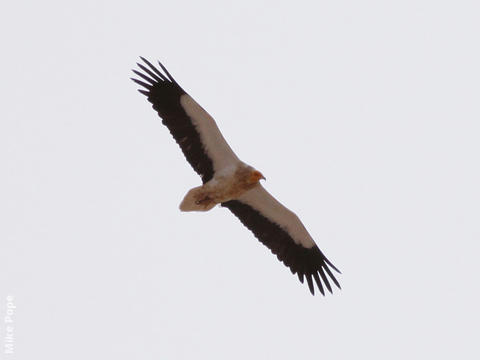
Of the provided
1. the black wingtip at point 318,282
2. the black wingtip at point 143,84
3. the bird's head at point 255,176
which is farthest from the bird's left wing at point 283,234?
the black wingtip at point 143,84

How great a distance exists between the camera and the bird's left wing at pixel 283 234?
61.2 ft

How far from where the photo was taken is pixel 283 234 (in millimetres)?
18969

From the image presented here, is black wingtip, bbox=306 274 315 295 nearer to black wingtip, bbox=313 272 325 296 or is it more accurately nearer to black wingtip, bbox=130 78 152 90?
black wingtip, bbox=313 272 325 296

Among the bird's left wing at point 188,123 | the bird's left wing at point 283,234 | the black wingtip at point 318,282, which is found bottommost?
the black wingtip at point 318,282

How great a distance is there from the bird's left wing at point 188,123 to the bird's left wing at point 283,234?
1004mm

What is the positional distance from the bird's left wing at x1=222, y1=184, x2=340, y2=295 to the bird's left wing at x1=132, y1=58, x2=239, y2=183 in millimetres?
1004

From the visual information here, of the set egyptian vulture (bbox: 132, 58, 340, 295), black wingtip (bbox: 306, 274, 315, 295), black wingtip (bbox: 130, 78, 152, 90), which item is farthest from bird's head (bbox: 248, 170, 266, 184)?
black wingtip (bbox: 306, 274, 315, 295)

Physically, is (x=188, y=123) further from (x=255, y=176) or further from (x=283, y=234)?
(x=283, y=234)

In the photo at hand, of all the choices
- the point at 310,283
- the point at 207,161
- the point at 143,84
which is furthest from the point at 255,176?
the point at 310,283

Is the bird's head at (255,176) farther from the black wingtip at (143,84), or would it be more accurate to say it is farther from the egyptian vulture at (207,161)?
the black wingtip at (143,84)

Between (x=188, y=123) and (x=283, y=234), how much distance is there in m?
3.01

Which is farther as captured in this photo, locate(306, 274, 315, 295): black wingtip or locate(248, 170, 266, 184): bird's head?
locate(306, 274, 315, 295): black wingtip

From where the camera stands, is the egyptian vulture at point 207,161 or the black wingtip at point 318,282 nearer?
the egyptian vulture at point 207,161

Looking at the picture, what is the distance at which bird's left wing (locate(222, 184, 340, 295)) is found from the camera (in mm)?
18641
